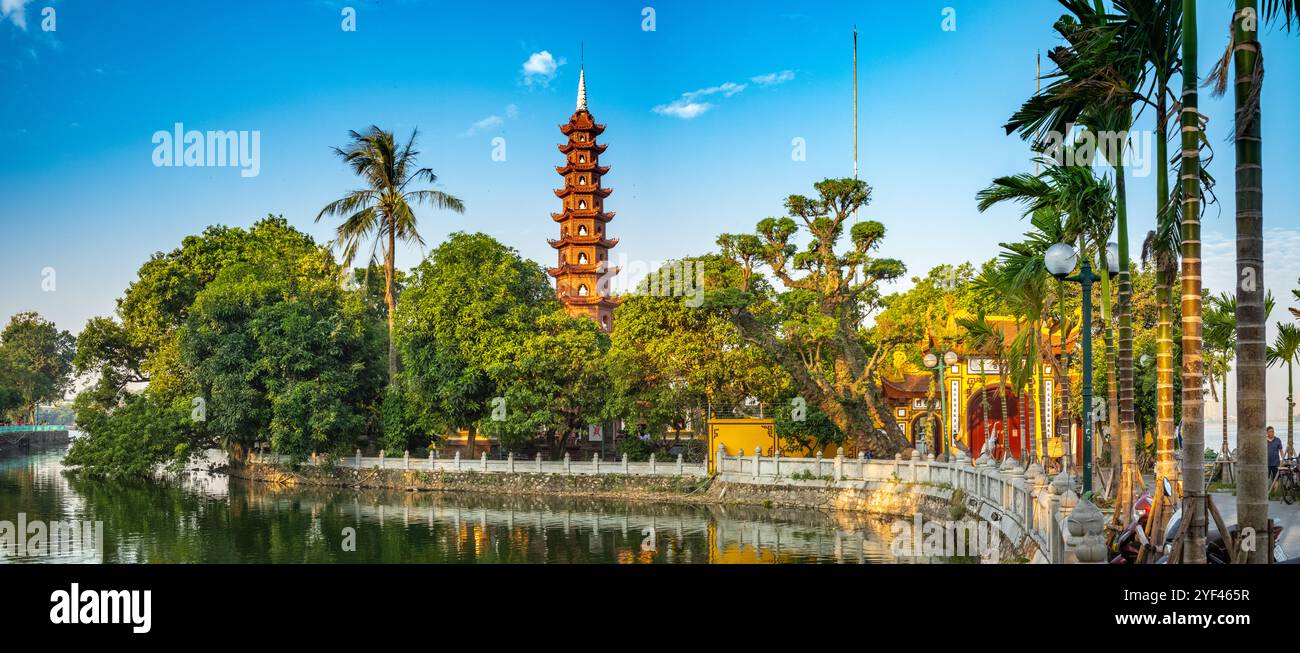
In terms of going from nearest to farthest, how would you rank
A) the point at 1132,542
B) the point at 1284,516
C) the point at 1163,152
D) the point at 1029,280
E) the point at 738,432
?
the point at 1132,542 → the point at 1163,152 → the point at 1284,516 → the point at 1029,280 → the point at 738,432

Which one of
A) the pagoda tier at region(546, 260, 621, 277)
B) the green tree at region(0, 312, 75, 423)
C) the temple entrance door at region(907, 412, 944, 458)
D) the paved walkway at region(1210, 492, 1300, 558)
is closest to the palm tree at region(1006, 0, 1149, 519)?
the paved walkway at region(1210, 492, 1300, 558)

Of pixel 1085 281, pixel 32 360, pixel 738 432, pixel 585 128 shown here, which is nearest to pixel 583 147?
pixel 585 128

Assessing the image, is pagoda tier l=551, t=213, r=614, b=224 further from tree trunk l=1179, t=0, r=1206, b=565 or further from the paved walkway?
tree trunk l=1179, t=0, r=1206, b=565

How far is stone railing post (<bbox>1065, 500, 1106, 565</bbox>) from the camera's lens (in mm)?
6234

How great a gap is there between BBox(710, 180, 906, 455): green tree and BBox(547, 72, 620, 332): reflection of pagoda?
56.3 feet

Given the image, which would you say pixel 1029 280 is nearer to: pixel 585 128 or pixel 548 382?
pixel 548 382

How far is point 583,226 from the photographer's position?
4184 cm

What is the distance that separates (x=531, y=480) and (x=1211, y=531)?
874 inches

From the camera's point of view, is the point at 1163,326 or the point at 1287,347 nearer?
the point at 1163,326

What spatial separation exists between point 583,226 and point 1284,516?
32358mm

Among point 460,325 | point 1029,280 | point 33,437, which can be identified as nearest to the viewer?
point 1029,280

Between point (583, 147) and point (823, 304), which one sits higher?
point (583, 147)

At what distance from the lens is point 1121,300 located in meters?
10.5
